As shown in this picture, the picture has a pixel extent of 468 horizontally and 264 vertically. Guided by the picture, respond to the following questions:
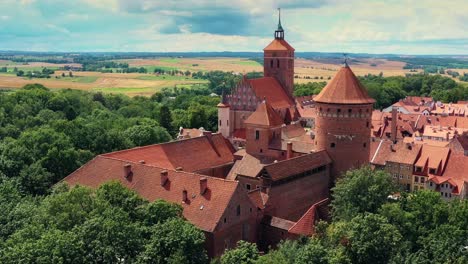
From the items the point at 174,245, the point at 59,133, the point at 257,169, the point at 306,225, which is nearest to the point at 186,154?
the point at 257,169

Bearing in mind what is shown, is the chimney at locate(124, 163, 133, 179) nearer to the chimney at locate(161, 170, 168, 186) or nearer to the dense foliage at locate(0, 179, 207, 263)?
the chimney at locate(161, 170, 168, 186)

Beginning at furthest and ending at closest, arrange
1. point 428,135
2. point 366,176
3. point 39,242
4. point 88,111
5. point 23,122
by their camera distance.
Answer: point 88,111, point 428,135, point 23,122, point 366,176, point 39,242

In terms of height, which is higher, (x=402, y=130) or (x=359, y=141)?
(x=359, y=141)

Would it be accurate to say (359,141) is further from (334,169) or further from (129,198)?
(129,198)

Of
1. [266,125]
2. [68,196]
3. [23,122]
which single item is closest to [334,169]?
[266,125]

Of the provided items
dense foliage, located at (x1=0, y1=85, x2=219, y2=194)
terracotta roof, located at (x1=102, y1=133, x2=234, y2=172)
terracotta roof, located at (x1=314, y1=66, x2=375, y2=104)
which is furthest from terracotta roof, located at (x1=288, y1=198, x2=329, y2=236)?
dense foliage, located at (x1=0, y1=85, x2=219, y2=194)
